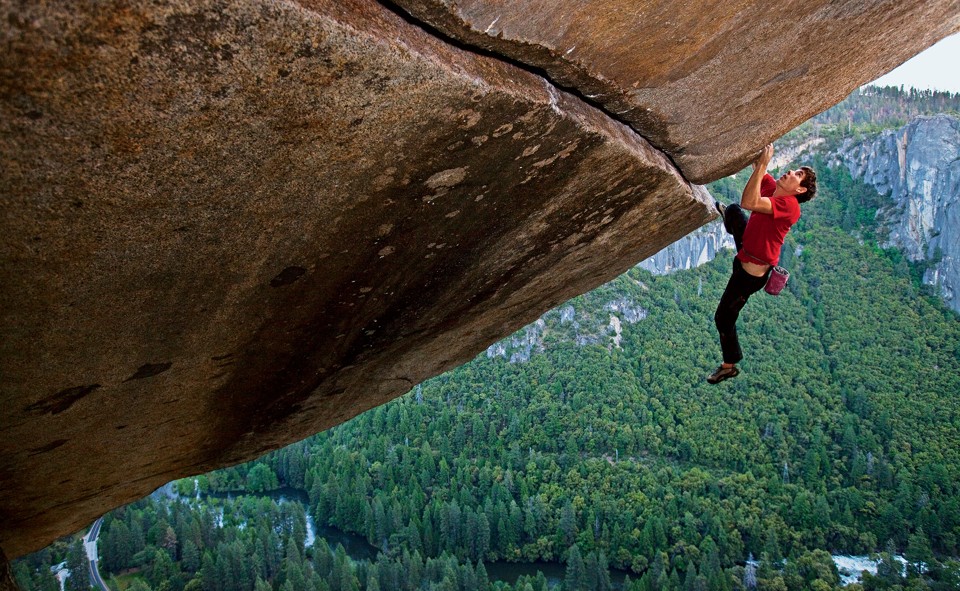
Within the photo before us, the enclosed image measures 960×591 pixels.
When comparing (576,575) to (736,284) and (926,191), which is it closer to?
(736,284)

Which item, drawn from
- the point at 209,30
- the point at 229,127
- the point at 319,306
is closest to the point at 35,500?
the point at 319,306

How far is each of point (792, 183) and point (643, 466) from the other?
164 ft

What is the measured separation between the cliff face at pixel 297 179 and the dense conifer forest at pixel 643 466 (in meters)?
31.1

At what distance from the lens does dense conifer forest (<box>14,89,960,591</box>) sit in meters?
37.7

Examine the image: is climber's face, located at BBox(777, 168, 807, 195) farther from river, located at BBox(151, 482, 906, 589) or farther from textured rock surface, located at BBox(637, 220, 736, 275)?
textured rock surface, located at BBox(637, 220, 736, 275)

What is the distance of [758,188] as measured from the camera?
4.67 m

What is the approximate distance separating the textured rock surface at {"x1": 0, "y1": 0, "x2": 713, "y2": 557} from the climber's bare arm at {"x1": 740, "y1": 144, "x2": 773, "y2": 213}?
0.34 m

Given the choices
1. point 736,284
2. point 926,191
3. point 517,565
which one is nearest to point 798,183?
point 736,284

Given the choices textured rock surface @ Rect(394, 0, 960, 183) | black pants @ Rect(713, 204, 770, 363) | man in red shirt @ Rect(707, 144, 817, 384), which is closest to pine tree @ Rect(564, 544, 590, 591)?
man in red shirt @ Rect(707, 144, 817, 384)

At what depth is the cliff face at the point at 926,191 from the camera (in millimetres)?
75312

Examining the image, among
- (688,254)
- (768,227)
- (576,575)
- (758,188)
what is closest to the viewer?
(758,188)

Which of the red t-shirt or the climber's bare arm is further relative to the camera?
the red t-shirt

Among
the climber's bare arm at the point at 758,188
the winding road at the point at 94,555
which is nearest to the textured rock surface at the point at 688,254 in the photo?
the winding road at the point at 94,555

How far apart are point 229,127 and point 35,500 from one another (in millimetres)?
4100
